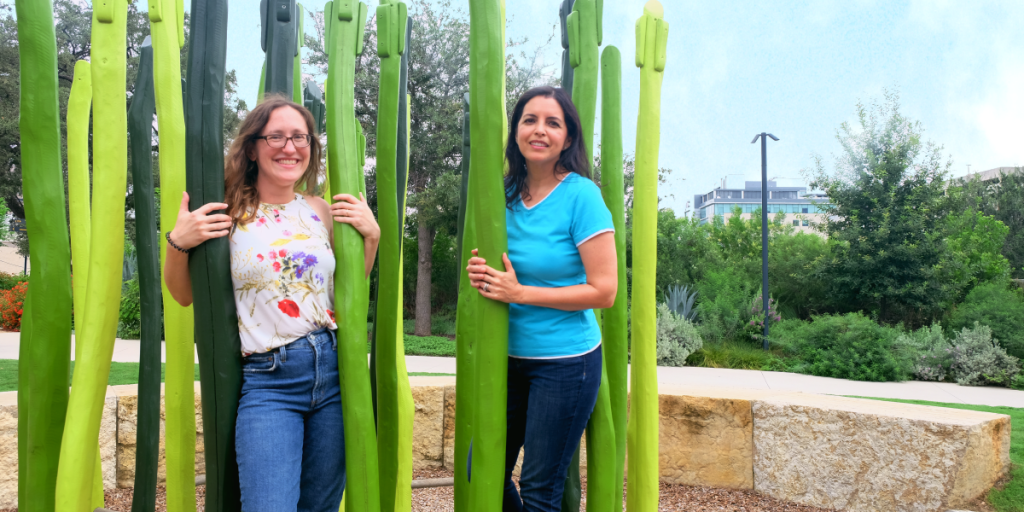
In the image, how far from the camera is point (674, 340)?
33.7ft

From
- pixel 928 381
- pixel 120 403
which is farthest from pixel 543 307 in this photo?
pixel 928 381

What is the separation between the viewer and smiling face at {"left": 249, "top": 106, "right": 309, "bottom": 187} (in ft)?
5.58

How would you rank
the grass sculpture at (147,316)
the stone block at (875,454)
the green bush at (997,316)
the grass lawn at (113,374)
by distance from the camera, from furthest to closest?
the green bush at (997,316), the grass lawn at (113,374), the stone block at (875,454), the grass sculpture at (147,316)

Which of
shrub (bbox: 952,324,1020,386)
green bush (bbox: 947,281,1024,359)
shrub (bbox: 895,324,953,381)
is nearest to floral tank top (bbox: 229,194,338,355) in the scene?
shrub (bbox: 895,324,953,381)

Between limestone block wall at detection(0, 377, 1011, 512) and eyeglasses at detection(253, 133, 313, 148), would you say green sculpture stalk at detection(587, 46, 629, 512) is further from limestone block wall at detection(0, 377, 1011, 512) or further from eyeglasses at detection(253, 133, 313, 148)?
limestone block wall at detection(0, 377, 1011, 512)

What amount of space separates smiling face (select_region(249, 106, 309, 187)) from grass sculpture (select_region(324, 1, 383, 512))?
0.15 metres

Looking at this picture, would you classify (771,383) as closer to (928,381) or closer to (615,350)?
(928,381)

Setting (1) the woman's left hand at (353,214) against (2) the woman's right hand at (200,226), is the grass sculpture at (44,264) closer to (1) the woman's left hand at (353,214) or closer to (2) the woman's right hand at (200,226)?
(2) the woman's right hand at (200,226)

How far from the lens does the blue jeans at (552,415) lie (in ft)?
5.74

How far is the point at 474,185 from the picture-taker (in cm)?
181

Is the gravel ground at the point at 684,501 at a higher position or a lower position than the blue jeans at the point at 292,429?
lower

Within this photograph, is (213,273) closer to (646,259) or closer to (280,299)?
(280,299)

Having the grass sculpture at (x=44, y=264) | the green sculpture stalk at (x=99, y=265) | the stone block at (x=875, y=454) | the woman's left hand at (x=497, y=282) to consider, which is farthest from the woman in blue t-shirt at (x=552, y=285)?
the stone block at (x=875, y=454)

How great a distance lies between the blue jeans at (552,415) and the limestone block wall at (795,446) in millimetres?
2246
